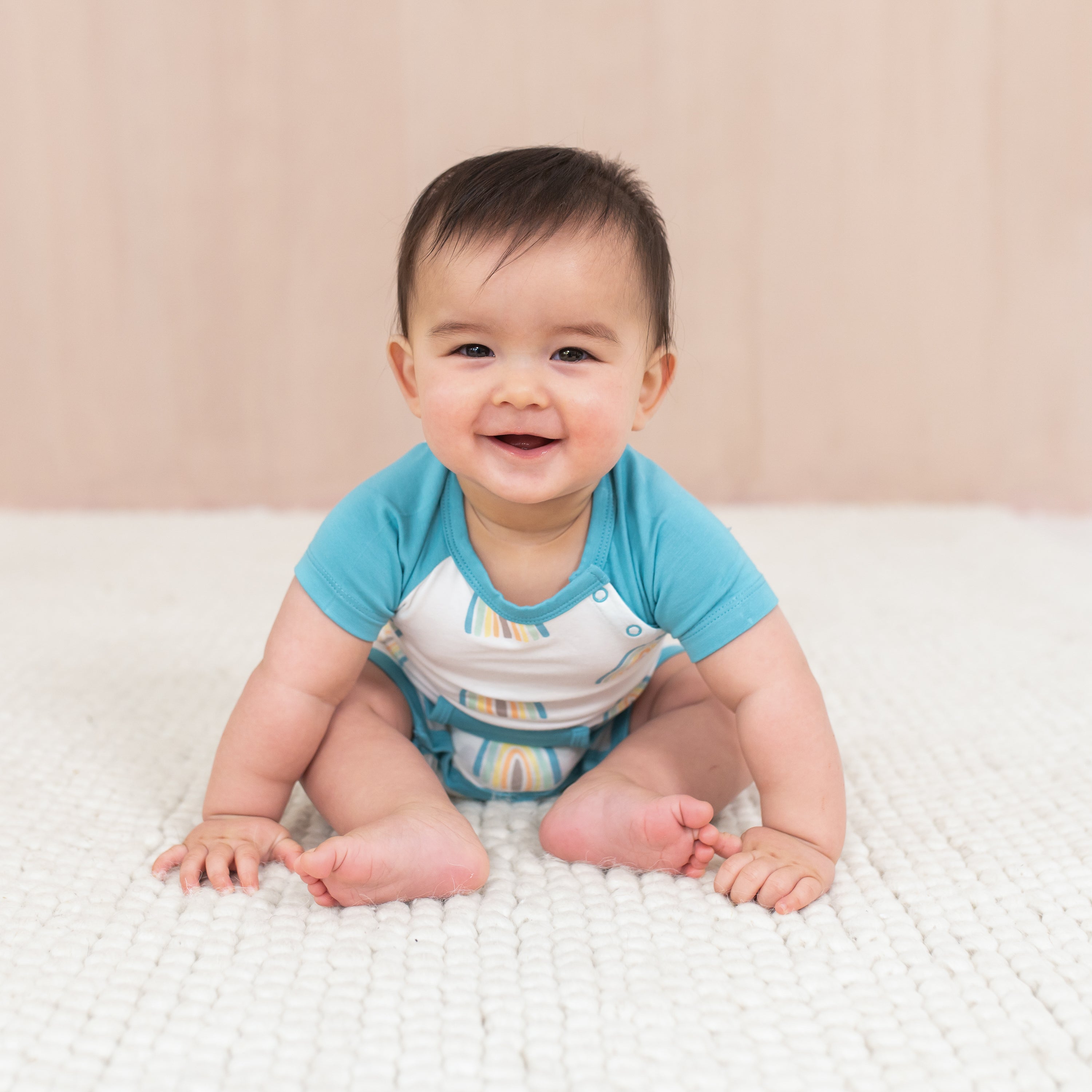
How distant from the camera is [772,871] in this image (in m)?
0.60

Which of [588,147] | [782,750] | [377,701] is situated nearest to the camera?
[782,750]

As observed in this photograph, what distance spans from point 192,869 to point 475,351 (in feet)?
1.03

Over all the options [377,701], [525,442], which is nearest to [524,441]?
[525,442]

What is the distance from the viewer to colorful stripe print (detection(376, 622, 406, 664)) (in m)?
0.78

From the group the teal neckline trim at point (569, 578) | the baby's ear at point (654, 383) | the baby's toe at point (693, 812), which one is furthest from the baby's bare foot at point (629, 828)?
the baby's ear at point (654, 383)

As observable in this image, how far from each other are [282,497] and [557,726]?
4.12 feet

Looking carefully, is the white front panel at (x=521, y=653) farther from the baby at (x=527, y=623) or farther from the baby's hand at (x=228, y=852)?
the baby's hand at (x=228, y=852)

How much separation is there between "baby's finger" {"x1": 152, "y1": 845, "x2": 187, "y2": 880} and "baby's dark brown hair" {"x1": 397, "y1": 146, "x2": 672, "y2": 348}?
32 centimetres

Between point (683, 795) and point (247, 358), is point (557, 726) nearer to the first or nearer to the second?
point (683, 795)

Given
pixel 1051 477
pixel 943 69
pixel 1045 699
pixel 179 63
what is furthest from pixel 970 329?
pixel 179 63

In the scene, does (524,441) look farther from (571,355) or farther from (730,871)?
(730,871)

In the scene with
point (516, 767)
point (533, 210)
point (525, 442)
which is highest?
point (533, 210)

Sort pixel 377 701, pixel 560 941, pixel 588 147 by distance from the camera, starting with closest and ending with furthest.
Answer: pixel 560 941, pixel 377 701, pixel 588 147

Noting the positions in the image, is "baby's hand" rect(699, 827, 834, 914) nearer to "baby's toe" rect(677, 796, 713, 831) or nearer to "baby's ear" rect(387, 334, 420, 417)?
"baby's toe" rect(677, 796, 713, 831)
